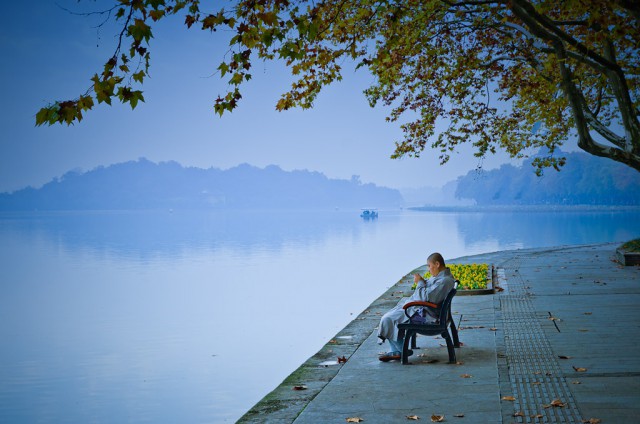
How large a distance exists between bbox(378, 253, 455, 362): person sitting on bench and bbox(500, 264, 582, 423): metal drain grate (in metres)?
1.22

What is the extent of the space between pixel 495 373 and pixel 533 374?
0.44m

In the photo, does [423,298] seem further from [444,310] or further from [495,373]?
[495,373]

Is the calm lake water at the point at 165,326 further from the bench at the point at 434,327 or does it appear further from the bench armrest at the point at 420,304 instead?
the bench armrest at the point at 420,304

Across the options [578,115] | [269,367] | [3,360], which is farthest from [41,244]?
[578,115]

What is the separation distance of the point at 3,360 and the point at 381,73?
11.3m

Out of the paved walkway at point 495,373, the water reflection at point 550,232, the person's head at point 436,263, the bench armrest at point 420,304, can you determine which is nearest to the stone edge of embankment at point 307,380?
the paved walkway at point 495,373

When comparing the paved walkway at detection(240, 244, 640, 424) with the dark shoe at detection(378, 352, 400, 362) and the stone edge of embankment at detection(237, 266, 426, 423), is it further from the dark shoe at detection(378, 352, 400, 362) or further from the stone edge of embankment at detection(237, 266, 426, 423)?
the dark shoe at detection(378, 352, 400, 362)

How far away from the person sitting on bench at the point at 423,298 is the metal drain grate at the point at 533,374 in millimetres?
1223

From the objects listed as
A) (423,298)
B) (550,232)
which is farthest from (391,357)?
(550,232)

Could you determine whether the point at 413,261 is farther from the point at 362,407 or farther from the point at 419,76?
the point at 362,407

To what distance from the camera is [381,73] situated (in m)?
17.5

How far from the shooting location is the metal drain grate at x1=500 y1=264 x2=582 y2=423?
655cm

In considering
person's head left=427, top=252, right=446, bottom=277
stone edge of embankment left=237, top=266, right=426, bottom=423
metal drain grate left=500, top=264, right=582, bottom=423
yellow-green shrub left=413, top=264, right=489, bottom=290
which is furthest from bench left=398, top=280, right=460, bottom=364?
yellow-green shrub left=413, top=264, right=489, bottom=290

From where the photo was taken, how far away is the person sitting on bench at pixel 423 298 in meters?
9.19
